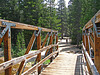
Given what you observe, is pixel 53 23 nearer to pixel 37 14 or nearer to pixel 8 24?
pixel 37 14

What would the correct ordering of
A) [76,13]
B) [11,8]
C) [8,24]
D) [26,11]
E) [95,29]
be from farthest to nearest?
[76,13], [11,8], [26,11], [8,24], [95,29]

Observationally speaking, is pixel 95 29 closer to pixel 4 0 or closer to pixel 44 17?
pixel 44 17

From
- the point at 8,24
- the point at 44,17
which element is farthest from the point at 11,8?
the point at 8,24

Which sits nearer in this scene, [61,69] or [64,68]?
[61,69]

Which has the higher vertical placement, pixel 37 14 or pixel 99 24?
pixel 37 14

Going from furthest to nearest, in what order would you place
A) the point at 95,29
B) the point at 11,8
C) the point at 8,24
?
the point at 11,8, the point at 8,24, the point at 95,29

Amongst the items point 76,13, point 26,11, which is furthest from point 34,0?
point 76,13

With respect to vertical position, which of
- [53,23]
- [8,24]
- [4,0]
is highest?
[4,0]

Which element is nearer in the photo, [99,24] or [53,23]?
[99,24]

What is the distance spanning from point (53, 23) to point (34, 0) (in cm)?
498

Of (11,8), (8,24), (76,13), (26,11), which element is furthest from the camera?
(76,13)

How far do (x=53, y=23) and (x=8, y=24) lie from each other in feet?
58.4

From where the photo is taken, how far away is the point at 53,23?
20.1 m

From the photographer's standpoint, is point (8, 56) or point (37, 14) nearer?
point (8, 56)
